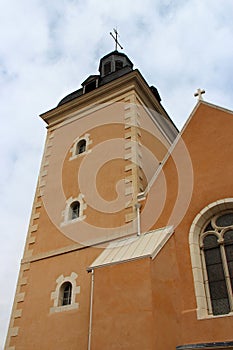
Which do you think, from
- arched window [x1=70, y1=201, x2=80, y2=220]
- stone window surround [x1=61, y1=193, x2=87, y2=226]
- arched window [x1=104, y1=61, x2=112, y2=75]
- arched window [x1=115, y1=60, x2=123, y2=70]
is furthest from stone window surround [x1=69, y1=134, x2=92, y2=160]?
arched window [x1=115, y1=60, x2=123, y2=70]

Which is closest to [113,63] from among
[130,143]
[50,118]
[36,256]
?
[50,118]

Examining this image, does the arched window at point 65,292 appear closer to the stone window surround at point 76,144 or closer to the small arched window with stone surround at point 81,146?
the stone window surround at point 76,144

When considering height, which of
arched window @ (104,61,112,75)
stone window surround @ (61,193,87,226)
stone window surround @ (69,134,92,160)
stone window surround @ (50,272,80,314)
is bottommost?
stone window surround @ (50,272,80,314)

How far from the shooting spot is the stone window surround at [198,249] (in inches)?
295

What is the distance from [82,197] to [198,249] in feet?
15.5

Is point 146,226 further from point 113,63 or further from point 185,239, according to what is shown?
point 113,63

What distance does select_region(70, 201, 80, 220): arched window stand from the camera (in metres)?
11.7

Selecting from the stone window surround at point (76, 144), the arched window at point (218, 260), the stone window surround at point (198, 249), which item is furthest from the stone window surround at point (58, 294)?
the stone window surround at point (76, 144)

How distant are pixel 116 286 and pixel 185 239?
Answer: 1.95 metres

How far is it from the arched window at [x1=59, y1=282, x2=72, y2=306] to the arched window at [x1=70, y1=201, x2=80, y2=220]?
228 cm

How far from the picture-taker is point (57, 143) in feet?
48.6

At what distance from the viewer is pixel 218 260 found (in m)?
7.98

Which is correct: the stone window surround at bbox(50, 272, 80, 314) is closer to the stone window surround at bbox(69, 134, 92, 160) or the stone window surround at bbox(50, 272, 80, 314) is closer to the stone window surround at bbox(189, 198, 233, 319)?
the stone window surround at bbox(189, 198, 233, 319)

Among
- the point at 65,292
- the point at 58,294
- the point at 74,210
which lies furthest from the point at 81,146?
the point at 58,294
